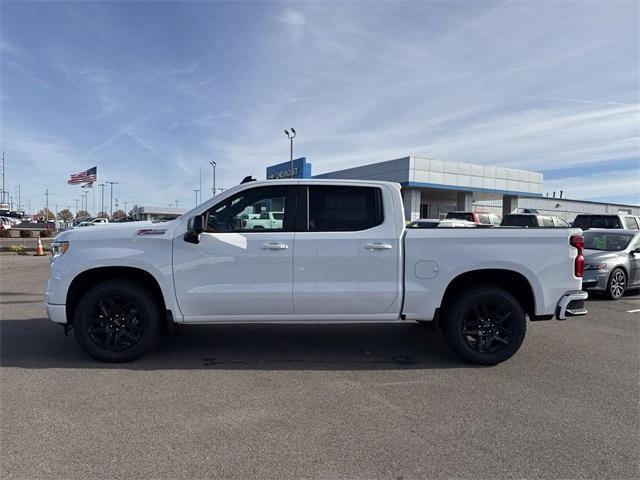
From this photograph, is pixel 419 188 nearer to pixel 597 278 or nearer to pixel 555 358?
pixel 597 278

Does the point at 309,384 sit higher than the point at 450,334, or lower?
lower

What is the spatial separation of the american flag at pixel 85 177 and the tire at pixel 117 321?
164 feet

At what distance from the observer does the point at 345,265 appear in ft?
16.0

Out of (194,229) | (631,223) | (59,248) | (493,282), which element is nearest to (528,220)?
(631,223)

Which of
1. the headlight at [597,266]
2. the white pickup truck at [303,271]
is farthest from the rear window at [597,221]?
the white pickup truck at [303,271]

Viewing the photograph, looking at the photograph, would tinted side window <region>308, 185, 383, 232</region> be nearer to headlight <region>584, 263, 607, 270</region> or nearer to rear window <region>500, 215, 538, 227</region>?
headlight <region>584, 263, 607, 270</region>

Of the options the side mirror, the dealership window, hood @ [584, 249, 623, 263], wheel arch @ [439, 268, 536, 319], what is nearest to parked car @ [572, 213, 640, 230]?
hood @ [584, 249, 623, 263]

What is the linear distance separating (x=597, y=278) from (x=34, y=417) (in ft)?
32.2

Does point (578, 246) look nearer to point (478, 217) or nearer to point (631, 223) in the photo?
point (631, 223)

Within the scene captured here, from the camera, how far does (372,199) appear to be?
5.08m

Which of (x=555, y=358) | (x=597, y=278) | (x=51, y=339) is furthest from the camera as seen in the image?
(x=597, y=278)

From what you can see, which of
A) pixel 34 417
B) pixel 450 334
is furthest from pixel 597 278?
pixel 34 417

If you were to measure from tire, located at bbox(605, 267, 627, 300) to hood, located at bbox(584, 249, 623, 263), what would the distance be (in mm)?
300

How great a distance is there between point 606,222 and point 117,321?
17.0 meters
